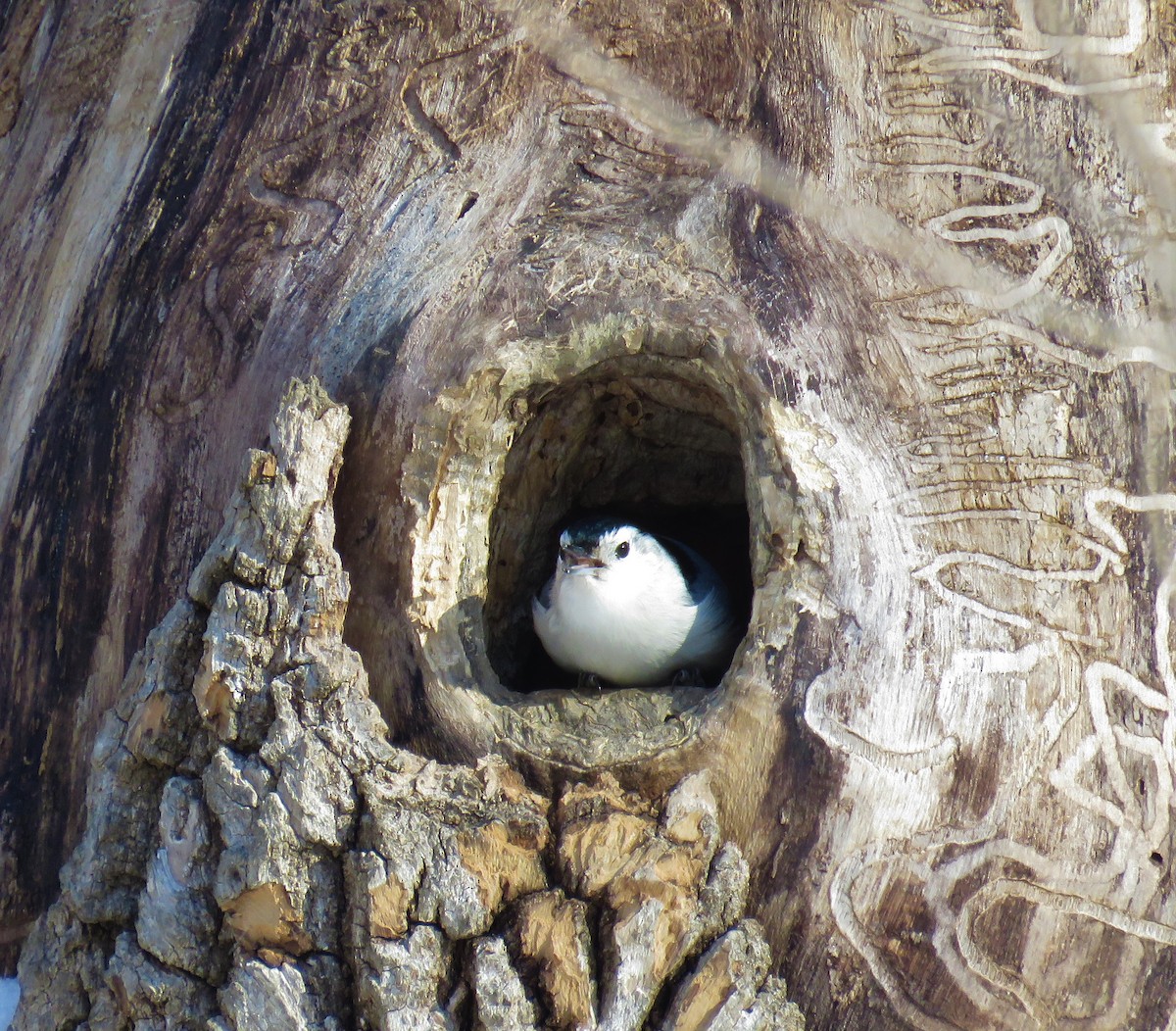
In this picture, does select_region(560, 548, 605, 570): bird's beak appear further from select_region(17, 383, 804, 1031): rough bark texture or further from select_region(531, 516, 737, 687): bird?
select_region(17, 383, 804, 1031): rough bark texture

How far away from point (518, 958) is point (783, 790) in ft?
2.60

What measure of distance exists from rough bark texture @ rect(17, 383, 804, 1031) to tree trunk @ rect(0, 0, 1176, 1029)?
0.04ft

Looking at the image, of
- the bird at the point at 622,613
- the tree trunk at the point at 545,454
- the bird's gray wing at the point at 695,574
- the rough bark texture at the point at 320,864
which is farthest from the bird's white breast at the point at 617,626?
the rough bark texture at the point at 320,864

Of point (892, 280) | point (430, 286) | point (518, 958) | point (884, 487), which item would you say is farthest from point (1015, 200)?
point (518, 958)

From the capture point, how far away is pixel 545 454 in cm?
423

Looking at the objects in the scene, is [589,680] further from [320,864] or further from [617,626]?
[320,864]

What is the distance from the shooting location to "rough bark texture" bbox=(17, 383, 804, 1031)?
280cm

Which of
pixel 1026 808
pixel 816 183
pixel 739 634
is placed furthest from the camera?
pixel 739 634

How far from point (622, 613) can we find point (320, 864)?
1657 mm

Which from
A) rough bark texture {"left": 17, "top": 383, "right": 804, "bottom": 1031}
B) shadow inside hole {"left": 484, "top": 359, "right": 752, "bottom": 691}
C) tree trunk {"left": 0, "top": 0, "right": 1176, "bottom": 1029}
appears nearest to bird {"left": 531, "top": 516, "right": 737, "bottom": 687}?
shadow inside hole {"left": 484, "top": 359, "right": 752, "bottom": 691}

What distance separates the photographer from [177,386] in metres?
3.68

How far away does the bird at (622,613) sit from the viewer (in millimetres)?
4211

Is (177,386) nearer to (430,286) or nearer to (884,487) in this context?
(430,286)

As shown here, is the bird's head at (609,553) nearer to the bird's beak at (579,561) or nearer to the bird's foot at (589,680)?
the bird's beak at (579,561)
